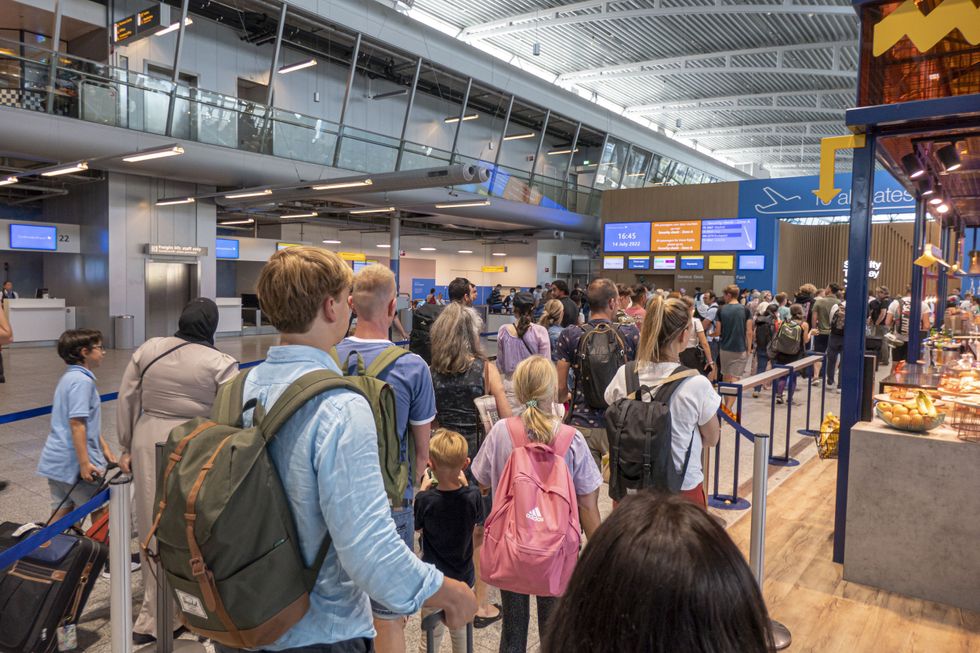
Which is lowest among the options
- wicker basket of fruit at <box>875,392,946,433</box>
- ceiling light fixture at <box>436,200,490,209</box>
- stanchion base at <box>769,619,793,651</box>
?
stanchion base at <box>769,619,793,651</box>

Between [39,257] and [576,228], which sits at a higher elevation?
[576,228]

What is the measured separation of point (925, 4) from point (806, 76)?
20421 millimetres

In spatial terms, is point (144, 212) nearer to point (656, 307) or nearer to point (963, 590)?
point (656, 307)

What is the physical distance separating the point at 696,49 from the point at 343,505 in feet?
69.0

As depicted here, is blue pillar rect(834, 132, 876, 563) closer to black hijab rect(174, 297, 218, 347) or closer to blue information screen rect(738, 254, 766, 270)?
black hijab rect(174, 297, 218, 347)

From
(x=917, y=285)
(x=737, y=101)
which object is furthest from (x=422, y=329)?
(x=737, y=101)

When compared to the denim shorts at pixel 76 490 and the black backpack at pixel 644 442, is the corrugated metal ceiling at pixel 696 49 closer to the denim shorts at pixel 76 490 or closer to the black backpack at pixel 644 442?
the black backpack at pixel 644 442

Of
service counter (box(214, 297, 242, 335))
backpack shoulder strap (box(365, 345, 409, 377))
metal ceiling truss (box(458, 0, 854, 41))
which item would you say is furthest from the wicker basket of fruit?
service counter (box(214, 297, 242, 335))

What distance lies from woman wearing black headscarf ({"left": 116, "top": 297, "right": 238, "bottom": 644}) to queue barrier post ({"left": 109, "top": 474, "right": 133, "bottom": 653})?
755 mm

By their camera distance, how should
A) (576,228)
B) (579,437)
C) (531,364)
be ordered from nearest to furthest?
(579,437), (531,364), (576,228)

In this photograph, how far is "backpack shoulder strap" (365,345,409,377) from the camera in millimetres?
2436

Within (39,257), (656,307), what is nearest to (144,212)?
(39,257)

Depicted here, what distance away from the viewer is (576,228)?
25312 mm

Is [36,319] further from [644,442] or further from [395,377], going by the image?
[644,442]
